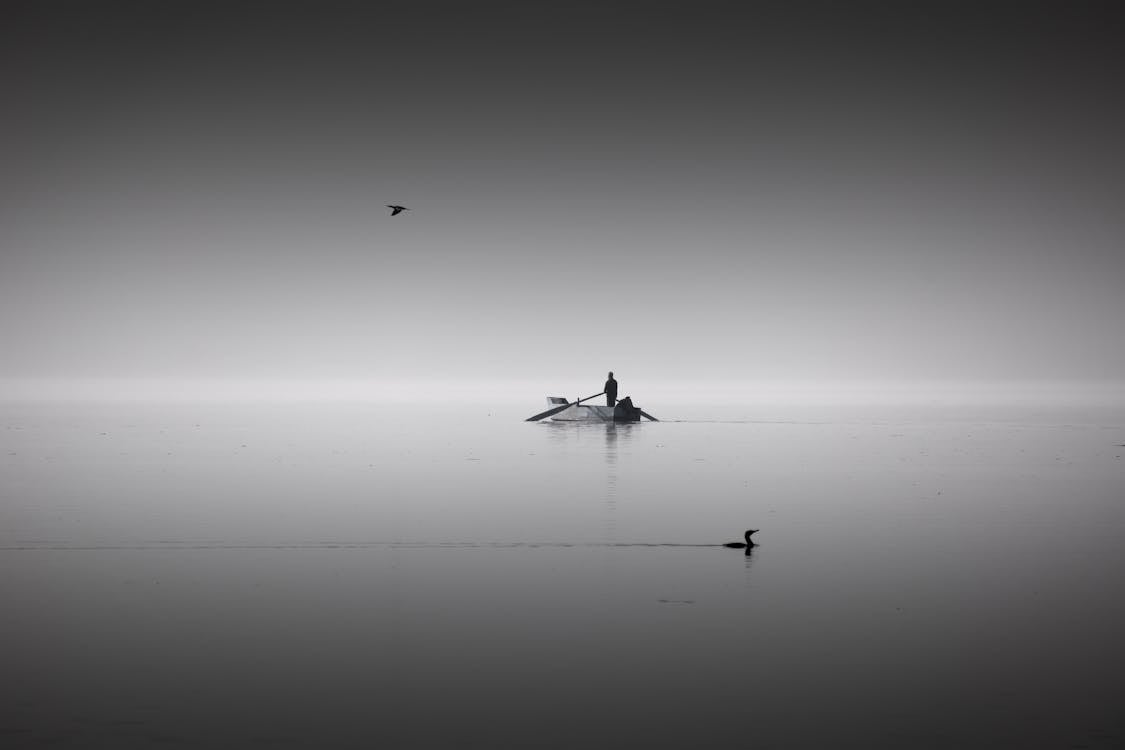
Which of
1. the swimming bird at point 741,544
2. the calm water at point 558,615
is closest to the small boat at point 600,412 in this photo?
the calm water at point 558,615

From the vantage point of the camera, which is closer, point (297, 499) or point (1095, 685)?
point (1095, 685)

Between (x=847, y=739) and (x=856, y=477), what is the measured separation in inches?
1055

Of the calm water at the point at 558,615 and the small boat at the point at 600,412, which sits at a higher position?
the small boat at the point at 600,412

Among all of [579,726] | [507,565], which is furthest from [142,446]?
[579,726]

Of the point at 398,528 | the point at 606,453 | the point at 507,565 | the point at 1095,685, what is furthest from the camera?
the point at 606,453

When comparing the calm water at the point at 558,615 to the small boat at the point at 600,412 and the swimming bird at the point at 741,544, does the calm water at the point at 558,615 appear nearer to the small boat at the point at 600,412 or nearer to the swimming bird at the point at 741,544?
the swimming bird at the point at 741,544

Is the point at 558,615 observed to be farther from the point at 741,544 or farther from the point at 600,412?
the point at 600,412

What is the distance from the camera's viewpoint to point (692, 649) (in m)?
13.3

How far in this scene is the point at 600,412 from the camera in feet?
236

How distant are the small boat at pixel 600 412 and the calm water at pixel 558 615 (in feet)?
125

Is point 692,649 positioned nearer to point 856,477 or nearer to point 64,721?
point 64,721

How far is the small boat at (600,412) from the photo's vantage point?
71188 millimetres

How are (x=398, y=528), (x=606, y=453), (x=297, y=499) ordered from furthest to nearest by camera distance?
(x=606, y=453) → (x=297, y=499) → (x=398, y=528)

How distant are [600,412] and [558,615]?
5710 centimetres
